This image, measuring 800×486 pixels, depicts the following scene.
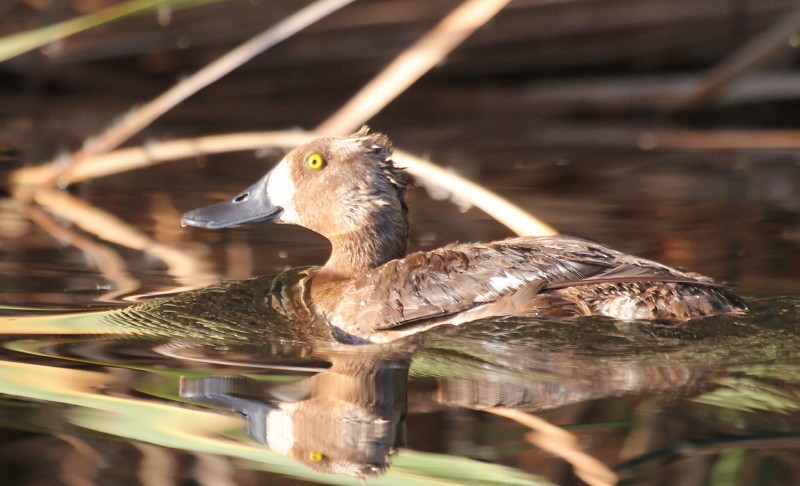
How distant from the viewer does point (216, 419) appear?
3045 mm

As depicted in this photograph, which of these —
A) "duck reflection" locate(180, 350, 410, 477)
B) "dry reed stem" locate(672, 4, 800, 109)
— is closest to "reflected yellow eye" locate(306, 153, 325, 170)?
"duck reflection" locate(180, 350, 410, 477)

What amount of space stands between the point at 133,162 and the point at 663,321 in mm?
2557

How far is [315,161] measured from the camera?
184 inches

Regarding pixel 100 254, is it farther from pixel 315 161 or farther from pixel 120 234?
pixel 315 161

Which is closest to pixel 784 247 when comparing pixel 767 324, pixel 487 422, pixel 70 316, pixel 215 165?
pixel 767 324

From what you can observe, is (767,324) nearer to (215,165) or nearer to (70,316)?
(70,316)

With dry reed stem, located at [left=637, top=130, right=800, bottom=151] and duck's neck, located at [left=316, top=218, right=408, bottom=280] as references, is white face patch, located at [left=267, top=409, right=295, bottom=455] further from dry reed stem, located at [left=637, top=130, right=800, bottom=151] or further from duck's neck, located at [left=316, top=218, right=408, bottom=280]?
dry reed stem, located at [left=637, top=130, right=800, bottom=151]

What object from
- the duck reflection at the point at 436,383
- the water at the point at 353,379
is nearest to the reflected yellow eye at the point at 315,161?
the water at the point at 353,379

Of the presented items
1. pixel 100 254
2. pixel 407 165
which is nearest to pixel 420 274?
pixel 407 165

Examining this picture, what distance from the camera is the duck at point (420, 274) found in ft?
12.9

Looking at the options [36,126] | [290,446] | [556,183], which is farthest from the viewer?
[36,126]

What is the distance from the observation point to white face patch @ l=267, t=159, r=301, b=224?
15.5 ft

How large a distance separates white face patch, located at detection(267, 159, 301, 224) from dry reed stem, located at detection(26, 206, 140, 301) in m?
0.62

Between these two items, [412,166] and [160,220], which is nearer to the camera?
[412,166]
